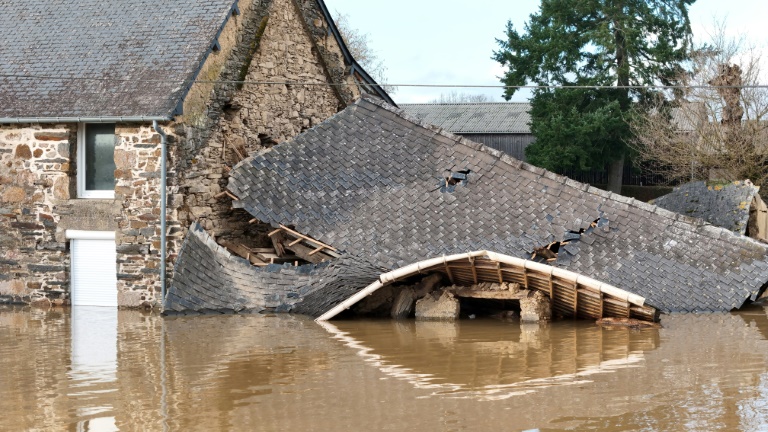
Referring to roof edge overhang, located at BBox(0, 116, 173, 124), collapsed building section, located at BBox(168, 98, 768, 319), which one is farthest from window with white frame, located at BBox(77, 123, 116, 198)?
collapsed building section, located at BBox(168, 98, 768, 319)

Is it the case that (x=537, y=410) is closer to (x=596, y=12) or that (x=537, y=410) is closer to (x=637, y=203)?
(x=637, y=203)

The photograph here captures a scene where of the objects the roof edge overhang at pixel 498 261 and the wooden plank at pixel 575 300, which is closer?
the roof edge overhang at pixel 498 261

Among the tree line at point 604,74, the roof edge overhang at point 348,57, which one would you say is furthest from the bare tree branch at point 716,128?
the roof edge overhang at point 348,57

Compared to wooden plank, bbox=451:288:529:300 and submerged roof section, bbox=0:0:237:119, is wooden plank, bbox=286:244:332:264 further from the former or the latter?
submerged roof section, bbox=0:0:237:119

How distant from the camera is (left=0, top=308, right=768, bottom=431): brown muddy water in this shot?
925 cm

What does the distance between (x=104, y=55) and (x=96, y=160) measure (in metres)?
1.92

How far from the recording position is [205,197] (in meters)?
17.5

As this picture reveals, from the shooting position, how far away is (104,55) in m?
18.0

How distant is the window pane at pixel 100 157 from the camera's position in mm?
17484

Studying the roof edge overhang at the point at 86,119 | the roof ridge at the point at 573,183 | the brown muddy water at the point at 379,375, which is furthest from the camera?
the roof edge overhang at the point at 86,119

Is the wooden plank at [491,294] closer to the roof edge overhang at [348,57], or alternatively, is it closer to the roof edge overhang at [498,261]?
the roof edge overhang at [498,261]

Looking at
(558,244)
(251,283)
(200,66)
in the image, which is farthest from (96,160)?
(558,244)

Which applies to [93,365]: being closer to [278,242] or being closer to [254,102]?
[278,242]

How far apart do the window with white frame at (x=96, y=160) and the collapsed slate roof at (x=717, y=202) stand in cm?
1142
